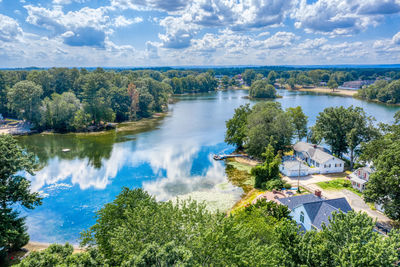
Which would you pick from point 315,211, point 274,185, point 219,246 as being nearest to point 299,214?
point 315,211

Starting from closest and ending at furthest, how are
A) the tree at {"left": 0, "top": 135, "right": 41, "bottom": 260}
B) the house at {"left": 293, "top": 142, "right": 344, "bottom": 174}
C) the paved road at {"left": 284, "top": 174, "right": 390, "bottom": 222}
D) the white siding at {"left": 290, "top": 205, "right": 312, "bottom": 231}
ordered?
the tree at {"left": 0, "top": 135, "right": 41, "bottom": 260}, the white siding at {"left": 290, "top": 205, "right": 312, "bottom": 231}, the paved road at {"left": 284, "top": 174, "right": 390, "bottom": 222}, the house at {"left": 293, "top": 142, "right": 344, "bottom": 174}

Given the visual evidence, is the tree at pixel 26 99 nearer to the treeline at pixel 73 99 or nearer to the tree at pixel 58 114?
the treeline at pixel 73 99

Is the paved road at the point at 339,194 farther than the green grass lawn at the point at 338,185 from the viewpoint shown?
No

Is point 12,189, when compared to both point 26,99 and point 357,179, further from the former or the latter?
point 26,99

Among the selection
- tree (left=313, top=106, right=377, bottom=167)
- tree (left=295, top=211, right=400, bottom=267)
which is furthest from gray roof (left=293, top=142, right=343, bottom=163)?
tree (left=295, top=211, right=400, bottom=267)

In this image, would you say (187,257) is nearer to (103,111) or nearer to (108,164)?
(108,164)


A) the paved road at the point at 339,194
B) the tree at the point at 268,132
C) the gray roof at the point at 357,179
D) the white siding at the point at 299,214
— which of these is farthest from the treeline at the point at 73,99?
the gray roof at the point at 357,179

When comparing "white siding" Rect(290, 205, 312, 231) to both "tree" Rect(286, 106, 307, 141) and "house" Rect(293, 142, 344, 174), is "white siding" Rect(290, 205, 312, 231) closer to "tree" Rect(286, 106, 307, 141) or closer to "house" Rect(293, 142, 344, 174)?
"house" Rect(293, 142, 344, 174)
